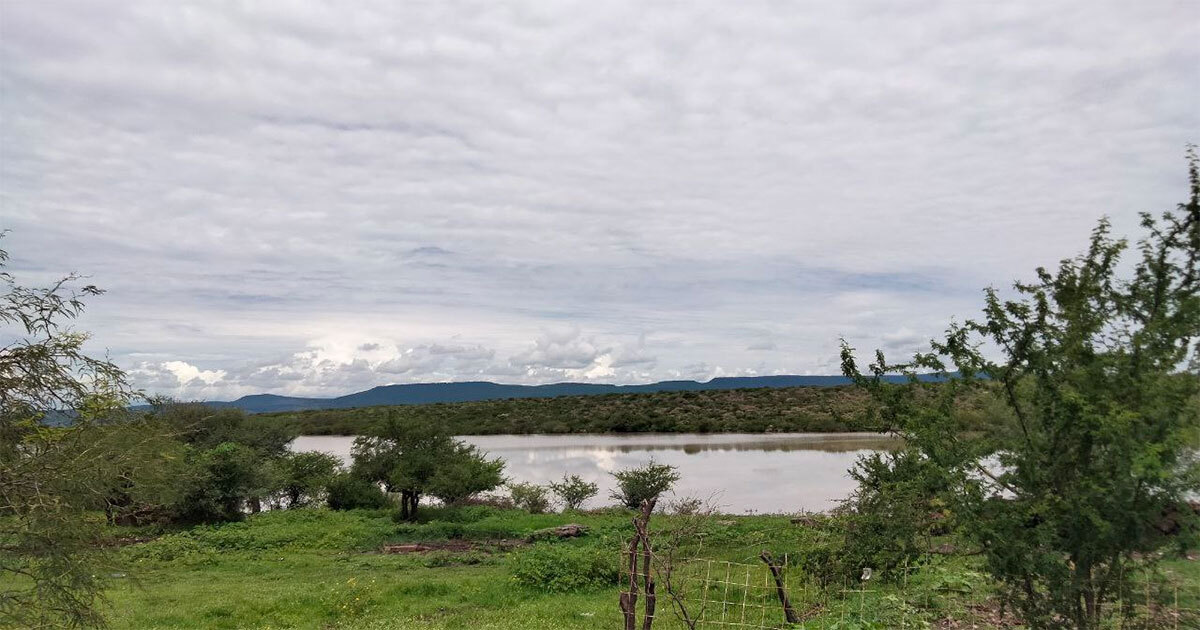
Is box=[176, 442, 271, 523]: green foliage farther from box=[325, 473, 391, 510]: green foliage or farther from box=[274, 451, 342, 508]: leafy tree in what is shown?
box=[274, 451, 342, 508]: leafy tree

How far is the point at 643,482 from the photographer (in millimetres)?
28703

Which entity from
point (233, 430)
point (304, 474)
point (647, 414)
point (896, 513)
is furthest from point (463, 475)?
point (647, 414)

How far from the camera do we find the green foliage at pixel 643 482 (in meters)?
28.5

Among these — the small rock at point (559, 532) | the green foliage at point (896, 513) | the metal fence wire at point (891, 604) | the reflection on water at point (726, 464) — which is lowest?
the small rock at point (559, 532)

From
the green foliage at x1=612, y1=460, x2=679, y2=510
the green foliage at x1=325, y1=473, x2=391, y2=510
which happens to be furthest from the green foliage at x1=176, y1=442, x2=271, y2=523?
the green foliage at x1=612, y1=460, x2=679, y2=510

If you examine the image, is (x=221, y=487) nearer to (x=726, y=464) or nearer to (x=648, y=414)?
(x=726, y=464)

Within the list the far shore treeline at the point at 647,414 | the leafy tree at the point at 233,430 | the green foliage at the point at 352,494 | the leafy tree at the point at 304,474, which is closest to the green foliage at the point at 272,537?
the green foliage at the point at 352,494

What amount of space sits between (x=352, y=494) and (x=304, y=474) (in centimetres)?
382

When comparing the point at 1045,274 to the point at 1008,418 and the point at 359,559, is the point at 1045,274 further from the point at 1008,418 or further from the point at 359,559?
the point at 359,559

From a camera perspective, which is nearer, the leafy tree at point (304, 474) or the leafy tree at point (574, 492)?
the leafy tree at point (304, 474)

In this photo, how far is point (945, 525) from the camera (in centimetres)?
681

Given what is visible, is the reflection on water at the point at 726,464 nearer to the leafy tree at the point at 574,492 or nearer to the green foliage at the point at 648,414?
the leafy tree at the point at 574,492

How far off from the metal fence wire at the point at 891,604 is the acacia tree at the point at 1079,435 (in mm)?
393

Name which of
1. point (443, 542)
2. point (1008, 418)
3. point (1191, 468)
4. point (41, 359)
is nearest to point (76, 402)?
point (41, 359)
